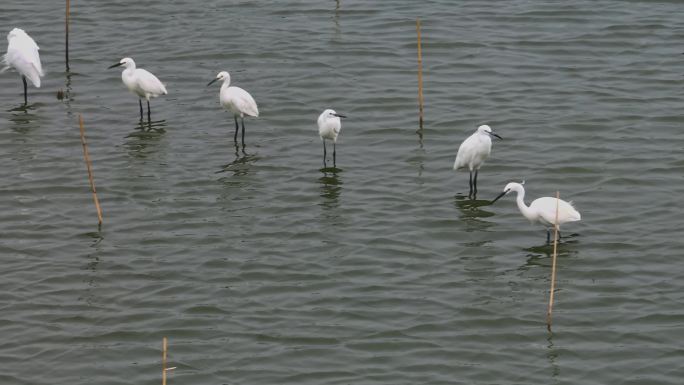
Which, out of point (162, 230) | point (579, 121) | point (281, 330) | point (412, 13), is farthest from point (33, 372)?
point (412, 13)

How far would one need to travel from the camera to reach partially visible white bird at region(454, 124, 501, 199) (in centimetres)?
1948

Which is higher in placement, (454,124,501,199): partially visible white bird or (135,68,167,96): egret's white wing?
(135,68,167,96): egret's white wing

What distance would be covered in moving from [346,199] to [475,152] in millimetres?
2043

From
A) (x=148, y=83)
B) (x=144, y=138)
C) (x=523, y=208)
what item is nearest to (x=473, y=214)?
(x=523, y=208)

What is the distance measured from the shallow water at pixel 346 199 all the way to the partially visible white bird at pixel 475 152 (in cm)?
49

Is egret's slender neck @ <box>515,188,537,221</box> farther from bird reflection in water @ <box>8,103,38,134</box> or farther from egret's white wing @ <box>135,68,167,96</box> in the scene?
bird reflection in water @ <box>8,103,38,134</box>

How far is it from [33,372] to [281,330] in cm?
288

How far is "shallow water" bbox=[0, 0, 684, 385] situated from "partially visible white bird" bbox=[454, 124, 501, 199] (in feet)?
1.60

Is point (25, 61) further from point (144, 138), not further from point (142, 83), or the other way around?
point (144, 138)

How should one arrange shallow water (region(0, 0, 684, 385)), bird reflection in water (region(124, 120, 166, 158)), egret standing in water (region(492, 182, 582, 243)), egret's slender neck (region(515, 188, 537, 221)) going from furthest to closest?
bird reflection in water (region(124, 120, 166, 158))
egret's slender neck (region(515, 188, 537, 221))
egret standing in water (region(492, 182, 582, 243))
shallow water (region(0, 0, 684, 385))

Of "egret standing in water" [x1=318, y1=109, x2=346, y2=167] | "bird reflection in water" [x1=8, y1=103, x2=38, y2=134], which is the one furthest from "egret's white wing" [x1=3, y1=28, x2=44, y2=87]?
"egret standing in water" [x1=318, y1=109, x2=346, y2=167]

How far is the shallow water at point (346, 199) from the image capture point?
1510cm

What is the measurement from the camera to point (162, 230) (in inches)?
729

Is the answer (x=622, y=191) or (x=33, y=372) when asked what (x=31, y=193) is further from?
(x=622, y=191)
